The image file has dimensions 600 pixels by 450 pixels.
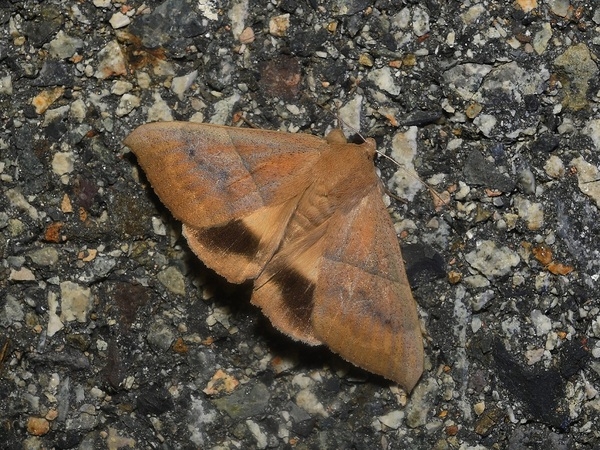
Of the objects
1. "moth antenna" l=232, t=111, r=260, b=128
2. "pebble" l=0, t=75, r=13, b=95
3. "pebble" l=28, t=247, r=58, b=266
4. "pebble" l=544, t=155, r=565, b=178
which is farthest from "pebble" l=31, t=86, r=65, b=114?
"pebble" l=544, t=155, r=565, b=178

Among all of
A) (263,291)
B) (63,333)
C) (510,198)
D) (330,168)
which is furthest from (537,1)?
(63,333)

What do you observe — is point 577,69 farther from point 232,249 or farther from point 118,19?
point 118,19

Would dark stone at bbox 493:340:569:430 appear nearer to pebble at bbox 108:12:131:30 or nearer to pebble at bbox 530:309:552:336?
pebble at bbox 530:309:552:336

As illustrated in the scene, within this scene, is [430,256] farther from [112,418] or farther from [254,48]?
[112,418]

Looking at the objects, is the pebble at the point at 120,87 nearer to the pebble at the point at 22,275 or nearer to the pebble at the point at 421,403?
the pebble at the point at 22,275

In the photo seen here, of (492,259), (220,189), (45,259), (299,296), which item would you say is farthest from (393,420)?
(45,259)

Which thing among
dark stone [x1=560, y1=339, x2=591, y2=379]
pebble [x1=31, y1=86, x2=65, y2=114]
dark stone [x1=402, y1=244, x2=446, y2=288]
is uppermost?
pebble [x1=31, y1=86, x2=65, y2=114]
